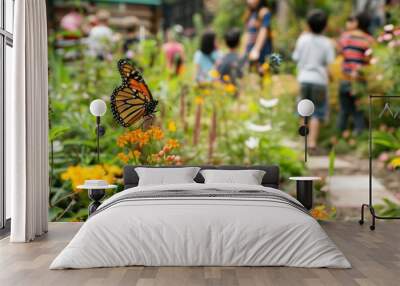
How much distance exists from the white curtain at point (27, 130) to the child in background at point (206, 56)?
12.5ft

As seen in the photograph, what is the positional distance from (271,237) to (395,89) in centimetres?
418

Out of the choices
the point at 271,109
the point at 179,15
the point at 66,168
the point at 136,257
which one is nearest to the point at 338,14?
the point at 179,15

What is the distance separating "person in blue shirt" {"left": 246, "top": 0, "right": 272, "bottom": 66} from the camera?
8.81 m

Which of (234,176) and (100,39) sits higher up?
(100,39)

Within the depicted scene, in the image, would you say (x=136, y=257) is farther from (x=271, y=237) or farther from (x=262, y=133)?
(x=262, y=133)

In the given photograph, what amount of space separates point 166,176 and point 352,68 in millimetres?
4135

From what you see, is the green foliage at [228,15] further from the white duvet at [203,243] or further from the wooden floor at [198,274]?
the white duvet at [203,243]

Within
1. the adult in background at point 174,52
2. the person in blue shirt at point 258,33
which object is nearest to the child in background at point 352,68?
the person in blue shirt at point 258,33

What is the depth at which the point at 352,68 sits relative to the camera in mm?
8344

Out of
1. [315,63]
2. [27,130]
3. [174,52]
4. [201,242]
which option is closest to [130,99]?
[27,130]

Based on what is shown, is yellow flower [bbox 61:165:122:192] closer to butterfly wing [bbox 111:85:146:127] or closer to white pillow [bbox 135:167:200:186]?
butterfly wing [bbox 111:85:146:127]

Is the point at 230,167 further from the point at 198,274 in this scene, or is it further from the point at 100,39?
the point at 100,39

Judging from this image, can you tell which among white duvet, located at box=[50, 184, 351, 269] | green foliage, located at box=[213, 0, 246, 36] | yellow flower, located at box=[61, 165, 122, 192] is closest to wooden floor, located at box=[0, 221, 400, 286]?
white duvet, located at box=[50, 184, 351, 269]

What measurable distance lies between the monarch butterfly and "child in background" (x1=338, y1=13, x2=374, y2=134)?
328 cm
